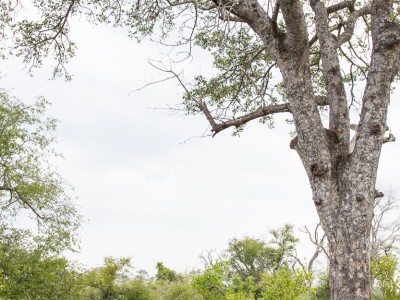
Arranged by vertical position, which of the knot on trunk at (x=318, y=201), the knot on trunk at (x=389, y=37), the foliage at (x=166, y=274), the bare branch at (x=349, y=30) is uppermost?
the foliage at (x=166, y=274)

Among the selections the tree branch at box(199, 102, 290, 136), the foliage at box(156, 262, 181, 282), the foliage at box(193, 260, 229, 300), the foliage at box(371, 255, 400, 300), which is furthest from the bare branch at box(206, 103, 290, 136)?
the foliage at box(156, 262, 181, 282)

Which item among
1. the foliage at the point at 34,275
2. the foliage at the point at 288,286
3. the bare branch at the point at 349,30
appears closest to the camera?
the bare branch at the point at 349,30

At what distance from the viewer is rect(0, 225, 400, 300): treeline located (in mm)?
8516

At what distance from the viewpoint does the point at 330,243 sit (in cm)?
478

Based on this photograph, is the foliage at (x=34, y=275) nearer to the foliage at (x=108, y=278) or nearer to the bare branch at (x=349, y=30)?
the foliage at (x=108, y=278)

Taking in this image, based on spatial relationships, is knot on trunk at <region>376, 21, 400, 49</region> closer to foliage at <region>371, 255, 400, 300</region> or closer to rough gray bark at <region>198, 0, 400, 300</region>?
rough gray bark at <region>198, 0, 400, 300</region>

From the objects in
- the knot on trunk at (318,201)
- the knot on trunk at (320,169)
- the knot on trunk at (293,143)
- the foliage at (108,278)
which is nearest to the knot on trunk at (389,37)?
the knot on trunk at (293,143)

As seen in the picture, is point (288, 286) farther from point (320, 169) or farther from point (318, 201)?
point (320, 169)

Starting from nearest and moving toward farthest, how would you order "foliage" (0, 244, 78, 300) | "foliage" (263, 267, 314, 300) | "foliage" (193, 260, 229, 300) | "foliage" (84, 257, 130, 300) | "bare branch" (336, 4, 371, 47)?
"bare branch" (336, 4, 371, 47)
"foliage" (263, 267, 314, 300)
"foliage" (193, 260, 229, 300)
"foliage" (0, 244, 78, 300)
"foliage" (84, 257, 130, 300)

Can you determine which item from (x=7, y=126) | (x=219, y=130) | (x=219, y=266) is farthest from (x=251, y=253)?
(x=219, y=130)

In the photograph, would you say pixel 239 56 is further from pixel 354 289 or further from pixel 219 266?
pixel 354 289

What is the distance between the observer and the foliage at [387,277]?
13344 mm

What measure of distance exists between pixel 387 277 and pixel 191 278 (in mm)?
6007

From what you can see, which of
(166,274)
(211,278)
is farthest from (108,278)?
(211,278)
